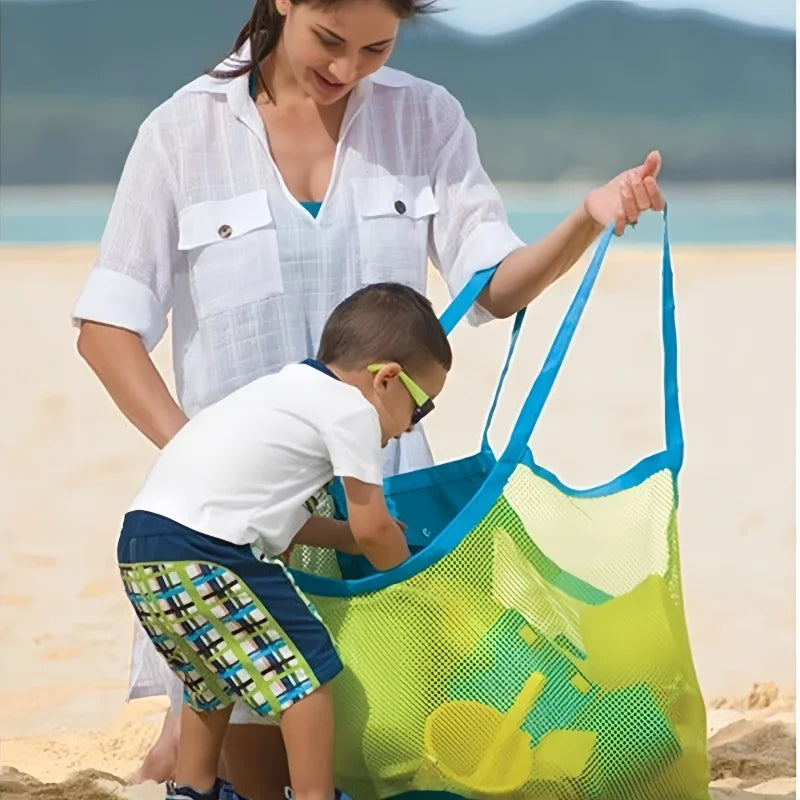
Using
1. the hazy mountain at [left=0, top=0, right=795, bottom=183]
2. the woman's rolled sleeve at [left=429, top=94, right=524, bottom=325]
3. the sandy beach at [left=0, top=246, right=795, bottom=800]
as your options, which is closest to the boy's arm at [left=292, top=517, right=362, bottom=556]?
the woman's rolled sleeve at [left=429, top=94, right=524, bottom=325]

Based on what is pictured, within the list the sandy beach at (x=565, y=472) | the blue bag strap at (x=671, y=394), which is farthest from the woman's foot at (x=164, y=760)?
the blue bag strap at (x=671, y=394)

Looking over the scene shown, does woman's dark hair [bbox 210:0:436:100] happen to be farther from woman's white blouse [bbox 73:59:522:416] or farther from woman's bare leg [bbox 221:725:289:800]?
A: woman's bare leg [bbox 221:725:289:800]

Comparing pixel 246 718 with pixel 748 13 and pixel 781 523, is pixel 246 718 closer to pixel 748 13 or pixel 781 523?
pixel 781 523

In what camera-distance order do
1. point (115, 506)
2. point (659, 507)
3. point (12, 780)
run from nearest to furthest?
point (659, 507) → point (12, 780) → point (115, 506)

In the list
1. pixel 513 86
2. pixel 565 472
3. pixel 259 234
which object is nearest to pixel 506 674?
pixel 259 234

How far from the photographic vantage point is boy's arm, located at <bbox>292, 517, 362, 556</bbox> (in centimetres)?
204

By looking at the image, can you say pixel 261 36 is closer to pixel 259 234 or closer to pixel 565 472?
pixel 259 234

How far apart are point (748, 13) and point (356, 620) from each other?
39.9 ft

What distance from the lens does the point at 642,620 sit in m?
1.97

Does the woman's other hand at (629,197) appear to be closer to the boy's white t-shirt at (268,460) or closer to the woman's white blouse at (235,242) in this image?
the woman's white blouse at (235,242)

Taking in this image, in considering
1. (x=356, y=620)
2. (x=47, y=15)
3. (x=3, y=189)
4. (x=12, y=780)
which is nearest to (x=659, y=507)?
(x=356, y=620)

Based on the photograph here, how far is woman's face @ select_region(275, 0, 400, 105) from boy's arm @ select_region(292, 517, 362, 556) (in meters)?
0.57

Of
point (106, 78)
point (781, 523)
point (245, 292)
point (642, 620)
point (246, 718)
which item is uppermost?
point (106, 78)

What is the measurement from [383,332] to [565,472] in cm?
305
